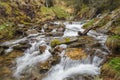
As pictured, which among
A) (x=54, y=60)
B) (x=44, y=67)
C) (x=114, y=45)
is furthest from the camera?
(x=114, y=45)

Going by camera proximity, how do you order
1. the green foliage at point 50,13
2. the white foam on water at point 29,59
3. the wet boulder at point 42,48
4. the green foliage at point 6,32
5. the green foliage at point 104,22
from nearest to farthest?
the white foam on water at point 29,59
the wet boulder at point 42,48
the green foliage at point 6,32
the green foliage at point 104,22
the green foliage at point 50,13

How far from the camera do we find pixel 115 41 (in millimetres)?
11023

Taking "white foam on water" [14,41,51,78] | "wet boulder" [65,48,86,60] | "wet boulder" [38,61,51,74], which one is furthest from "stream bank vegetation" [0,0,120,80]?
"wet boulder" [38,61,51,74]

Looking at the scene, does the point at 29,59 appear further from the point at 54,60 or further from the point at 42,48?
the point at 54,60

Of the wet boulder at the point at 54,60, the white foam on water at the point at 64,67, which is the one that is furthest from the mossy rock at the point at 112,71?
the wet boulder at the point at 54,60

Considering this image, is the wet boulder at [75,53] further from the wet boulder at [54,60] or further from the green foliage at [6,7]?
the green foliage at [6,7]

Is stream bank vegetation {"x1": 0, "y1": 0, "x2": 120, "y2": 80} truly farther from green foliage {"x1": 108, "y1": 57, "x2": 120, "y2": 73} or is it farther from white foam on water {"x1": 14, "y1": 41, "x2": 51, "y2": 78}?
white foam on water {"x1": 14, "y1": 41, "x2": 51, "y2": 78}

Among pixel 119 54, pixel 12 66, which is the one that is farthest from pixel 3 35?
pixel 119 54

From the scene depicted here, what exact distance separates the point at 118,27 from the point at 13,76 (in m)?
9.41

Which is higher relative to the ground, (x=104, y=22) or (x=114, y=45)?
(x=104, y=22)

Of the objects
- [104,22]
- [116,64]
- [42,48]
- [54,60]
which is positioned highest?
[104,22]

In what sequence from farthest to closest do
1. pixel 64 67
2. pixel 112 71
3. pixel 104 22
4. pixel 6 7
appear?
pixel 6 7
pixel 104 22
pixel 64 67
pixel 112 71

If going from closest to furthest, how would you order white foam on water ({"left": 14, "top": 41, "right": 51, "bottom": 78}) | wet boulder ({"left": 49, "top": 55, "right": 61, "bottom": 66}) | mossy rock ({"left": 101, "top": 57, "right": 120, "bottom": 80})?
1. mossy rock ({"left": 101, "top": 57, "right": 120, "bottom": 80})
2. wet boulder ({"left": 49, "top": 55, "right": 61, "bottom": 66})
3. white foam on water ({"left": 14, "top": 41, "right": 51, "bottom": 78})

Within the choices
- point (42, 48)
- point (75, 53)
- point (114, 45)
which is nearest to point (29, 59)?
point (42, 48)
